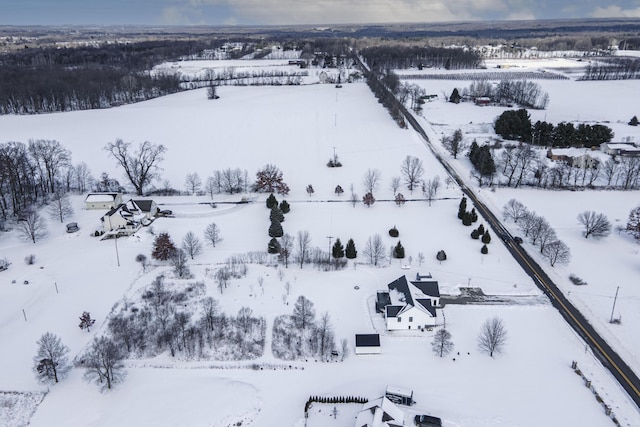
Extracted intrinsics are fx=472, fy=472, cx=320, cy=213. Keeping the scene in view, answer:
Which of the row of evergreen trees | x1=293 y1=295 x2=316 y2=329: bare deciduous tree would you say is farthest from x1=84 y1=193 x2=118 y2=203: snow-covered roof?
the row of evergreen trees

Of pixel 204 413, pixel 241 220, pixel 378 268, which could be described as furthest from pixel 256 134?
pixel 204 413

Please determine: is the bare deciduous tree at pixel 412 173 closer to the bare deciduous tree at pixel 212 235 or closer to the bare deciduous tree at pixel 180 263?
the bare deciduous tree at pixel 212 235

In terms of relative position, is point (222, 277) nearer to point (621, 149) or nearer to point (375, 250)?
point (375, 250)

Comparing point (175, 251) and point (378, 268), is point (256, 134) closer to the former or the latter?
point (175, 251)

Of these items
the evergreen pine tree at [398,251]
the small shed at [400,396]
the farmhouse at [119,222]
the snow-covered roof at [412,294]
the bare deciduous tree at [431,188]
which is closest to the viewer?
the small shed at [400,396]

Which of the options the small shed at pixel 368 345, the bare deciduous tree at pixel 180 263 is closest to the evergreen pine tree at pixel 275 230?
the bare deciduous tree at pixel 180 263

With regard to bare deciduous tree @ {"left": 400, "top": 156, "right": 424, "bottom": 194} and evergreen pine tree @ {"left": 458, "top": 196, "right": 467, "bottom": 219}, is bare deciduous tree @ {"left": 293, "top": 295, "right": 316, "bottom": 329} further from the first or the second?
bare deciduous tree @ {"left": 400, "top": 156, "right": 424, "bottom": 194}
